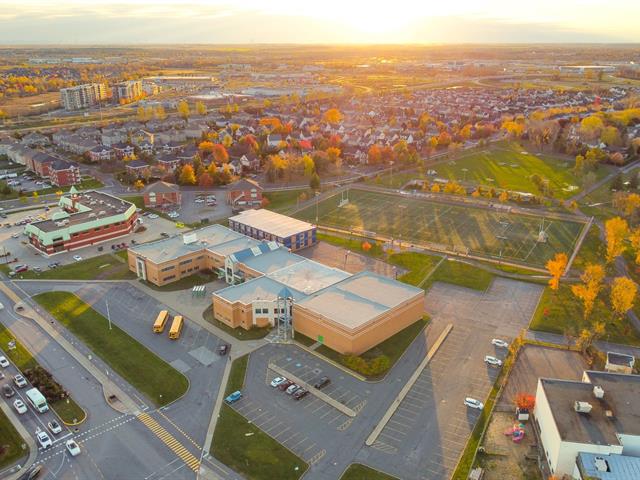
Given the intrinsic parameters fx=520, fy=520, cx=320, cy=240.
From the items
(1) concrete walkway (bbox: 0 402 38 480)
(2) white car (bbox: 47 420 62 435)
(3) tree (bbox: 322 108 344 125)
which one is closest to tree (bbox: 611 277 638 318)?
(2) white car (bbox: 47 420 62 435)

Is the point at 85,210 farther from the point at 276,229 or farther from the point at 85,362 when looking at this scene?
the point at 85,362

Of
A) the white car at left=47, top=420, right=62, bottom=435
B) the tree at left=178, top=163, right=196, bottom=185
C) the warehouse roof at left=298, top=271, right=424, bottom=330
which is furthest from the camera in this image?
the tree at left=178, top=163, right=196, bottom=185

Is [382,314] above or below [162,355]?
above

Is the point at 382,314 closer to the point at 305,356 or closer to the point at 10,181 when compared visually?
the point at 305,356

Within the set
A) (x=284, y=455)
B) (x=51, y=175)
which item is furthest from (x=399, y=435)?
(x=51, y=175)

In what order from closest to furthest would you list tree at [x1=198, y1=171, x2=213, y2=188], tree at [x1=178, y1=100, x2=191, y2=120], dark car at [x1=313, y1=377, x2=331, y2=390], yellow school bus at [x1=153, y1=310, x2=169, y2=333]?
dark car at [x1=313, y1=377, x2=331, y2=390] < yellow school bus at [x1=153, y1=310, x2=169, y2=333] < tree at [x1=198, y1=171, x2=213, y2=188] < tree at [x1=178, y1=100, x2=191, y2=120]

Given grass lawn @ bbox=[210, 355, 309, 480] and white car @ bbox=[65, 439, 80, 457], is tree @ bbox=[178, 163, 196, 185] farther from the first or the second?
white car @ bbox=[65, 439, 80, 457]
